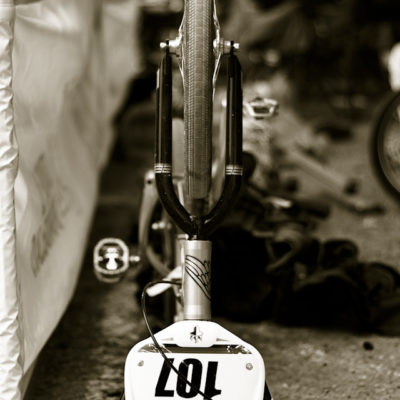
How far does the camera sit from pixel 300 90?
595cm

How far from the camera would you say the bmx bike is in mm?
1470

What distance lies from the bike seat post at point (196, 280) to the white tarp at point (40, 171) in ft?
1.22

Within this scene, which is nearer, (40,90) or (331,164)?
(40,90)

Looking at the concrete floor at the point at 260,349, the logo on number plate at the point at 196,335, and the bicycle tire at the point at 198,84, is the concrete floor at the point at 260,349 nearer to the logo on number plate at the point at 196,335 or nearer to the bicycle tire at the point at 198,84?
the logo on number plate at the point at 196,335

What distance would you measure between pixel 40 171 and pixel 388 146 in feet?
6.84

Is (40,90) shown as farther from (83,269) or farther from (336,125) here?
(336,125)

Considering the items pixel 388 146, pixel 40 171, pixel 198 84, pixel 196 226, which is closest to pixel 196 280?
pixel 196 226

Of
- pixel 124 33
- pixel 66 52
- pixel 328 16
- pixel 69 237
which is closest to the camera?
pixel 69 237

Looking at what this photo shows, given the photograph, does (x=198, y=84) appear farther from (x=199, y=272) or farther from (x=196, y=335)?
(x=196, y=335)

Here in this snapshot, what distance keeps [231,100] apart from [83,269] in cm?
160

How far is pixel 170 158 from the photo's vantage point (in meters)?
1.62

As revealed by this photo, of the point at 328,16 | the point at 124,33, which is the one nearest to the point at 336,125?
the point at 328,16

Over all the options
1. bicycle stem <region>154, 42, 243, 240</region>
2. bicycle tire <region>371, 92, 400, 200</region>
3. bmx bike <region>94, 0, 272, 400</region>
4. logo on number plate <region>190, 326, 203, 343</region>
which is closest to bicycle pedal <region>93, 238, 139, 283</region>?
bmx bike <region>94, 0, 272, 400</region>

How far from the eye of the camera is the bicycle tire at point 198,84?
1.58 meters
